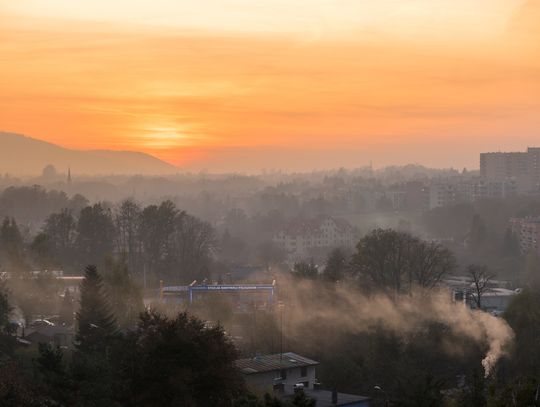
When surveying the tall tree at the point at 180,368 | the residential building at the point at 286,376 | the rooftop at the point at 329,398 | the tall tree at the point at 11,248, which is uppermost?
the tall tree at the point at 11,248

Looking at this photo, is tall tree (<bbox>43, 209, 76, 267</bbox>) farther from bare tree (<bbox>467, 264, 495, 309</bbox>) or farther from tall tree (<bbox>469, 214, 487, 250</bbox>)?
tall tree (<bbox>469, 214, 487, 250</bbox>)

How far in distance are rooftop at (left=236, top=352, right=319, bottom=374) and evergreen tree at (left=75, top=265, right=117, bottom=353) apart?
116 inches

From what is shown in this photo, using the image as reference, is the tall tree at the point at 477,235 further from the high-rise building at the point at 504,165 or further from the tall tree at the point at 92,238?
the high-rise building at the point at 504,165

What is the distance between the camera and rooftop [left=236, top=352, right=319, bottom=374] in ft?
74.8

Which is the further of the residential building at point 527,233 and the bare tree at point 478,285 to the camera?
the residential building at point 527,233

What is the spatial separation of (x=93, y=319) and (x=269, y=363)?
16.6 feet

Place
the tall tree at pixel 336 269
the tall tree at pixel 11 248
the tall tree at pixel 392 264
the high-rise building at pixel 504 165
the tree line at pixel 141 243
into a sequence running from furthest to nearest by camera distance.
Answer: the high-rise building at pixel 504 165 → the tree line at pixel 141 243 → the tall tree at pixel 11 248 → the tall tree at pixel 392 264 → the tall tree at pixel 336 269

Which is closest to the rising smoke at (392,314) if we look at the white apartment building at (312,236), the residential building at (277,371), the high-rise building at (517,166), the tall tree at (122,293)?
the tall tree at (122,293)

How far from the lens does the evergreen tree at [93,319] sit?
23281 mm

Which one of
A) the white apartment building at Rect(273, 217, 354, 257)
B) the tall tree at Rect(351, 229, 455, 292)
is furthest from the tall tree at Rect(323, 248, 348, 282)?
the white apartment building at Rect(273, 217, 354, 257)

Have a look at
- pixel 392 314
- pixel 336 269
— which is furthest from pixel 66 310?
pixel 392 314

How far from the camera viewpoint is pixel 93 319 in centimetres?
2623

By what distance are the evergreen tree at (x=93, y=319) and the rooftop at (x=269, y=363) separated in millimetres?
2955

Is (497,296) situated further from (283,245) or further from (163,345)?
(283,245)
